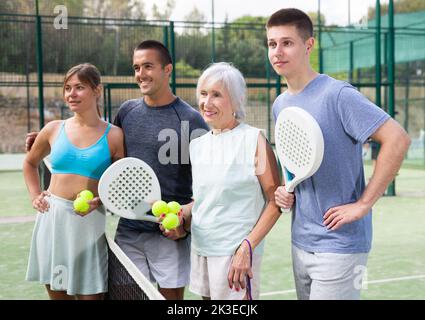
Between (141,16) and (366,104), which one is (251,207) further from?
(141,16)

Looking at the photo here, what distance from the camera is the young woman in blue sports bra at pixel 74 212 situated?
254 centimetres

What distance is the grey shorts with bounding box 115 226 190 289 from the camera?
2688 mm

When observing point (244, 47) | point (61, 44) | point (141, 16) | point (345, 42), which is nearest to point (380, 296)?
point (345, 42)

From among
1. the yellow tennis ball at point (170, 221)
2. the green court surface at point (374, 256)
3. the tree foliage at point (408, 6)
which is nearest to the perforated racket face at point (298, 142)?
the yellow tennis ball at point (170, 221)

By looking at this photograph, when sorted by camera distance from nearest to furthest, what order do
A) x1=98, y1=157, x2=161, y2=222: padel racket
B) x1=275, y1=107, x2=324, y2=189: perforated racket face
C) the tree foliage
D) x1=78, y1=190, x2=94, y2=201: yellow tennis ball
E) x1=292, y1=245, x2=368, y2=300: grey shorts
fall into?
x1=275, y1=107, x2=324, y2=189: perforated racket face
x1=292, y1=245, x2=368, y2=300: grey shorts
x1=98, y1=157, x2=161, y2=222: padel racket
x1=78, y1=190, x2=94, y2=201: yellow tennis ball
the tree foliage

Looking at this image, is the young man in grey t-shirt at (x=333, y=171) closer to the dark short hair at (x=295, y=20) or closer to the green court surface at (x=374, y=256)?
the dark short hair at (x=295, y=20)

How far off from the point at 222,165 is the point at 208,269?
436mm

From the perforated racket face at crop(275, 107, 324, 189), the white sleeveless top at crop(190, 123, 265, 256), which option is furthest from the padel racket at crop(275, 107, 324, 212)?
the white sleeveless top at crop(190, 123, 265, 256)

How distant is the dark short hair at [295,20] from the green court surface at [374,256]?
1072mm

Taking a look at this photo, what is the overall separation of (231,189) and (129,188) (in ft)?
1.51

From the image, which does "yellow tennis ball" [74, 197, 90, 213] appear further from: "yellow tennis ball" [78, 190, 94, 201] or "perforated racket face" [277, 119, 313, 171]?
"perforated racket face" [277, 119, 313, 171]

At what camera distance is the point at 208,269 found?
2.20m

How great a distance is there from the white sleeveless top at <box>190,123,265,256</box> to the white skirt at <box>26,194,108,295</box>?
640mm

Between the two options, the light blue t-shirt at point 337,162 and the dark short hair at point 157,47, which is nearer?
the light blue t-shirt at point 337,162
